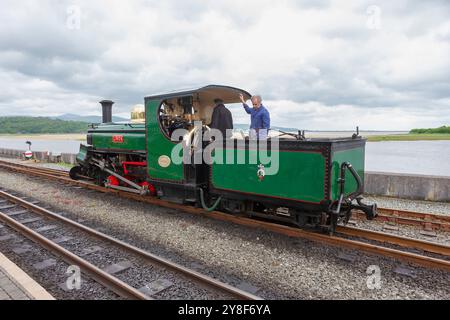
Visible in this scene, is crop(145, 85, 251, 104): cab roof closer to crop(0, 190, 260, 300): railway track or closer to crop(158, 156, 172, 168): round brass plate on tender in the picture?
crop(158, 156, 172, 168): round brass plate on tender

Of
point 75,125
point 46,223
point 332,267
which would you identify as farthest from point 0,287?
point 75,125

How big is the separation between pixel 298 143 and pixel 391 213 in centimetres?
327

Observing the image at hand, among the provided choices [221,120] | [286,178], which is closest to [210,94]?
[221,120]

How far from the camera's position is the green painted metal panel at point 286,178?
444 centimetres

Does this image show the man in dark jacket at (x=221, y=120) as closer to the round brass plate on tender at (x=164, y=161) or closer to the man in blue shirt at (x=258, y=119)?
the man in blue shirt at (x=258, y=119)

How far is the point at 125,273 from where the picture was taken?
13.0ft

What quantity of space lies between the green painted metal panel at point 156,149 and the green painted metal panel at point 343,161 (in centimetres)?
306

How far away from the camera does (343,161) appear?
Result: 15.8 feet

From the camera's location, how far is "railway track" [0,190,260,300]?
3456mm

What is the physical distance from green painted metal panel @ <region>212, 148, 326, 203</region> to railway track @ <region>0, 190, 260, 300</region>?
1.90 metres

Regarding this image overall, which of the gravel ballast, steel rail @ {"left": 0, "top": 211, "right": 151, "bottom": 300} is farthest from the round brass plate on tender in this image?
steel rail @ {"left": 0, "top": 211, "right": 151, "bottom": 300}

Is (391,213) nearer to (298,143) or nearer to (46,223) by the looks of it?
(298,143)

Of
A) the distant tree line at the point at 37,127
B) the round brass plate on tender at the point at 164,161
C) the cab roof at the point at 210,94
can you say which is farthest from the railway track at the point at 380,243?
the distant tree line at the point at 37,127

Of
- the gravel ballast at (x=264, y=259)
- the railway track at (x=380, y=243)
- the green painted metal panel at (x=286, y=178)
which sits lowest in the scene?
the gravel ballast at (x=264, y=259)
